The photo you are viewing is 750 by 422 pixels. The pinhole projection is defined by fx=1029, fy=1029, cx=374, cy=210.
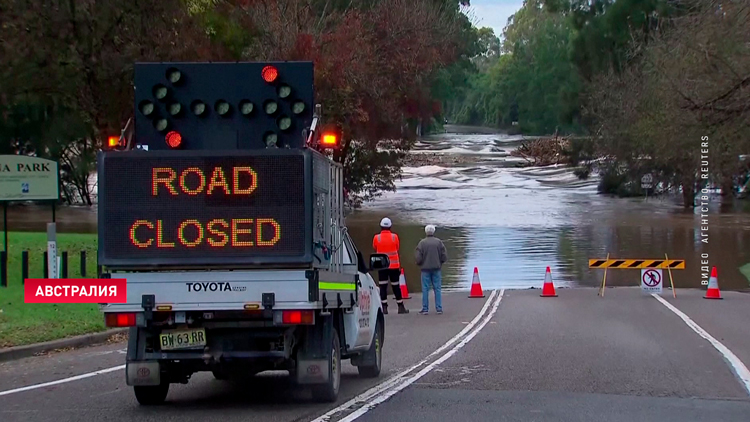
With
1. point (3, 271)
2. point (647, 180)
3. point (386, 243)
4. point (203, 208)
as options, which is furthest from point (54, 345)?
point (647, 180)

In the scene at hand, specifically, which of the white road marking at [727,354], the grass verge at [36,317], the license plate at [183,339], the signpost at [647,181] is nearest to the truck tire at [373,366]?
the license plate at [183,339]

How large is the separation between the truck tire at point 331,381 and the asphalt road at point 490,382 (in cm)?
11

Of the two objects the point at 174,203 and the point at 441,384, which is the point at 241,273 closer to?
the point at 174,203

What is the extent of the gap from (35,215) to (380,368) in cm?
4112

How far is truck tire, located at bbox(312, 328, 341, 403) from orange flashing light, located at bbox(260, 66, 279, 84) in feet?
8.90

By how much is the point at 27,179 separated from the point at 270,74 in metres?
11.5

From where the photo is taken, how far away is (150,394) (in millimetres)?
9977

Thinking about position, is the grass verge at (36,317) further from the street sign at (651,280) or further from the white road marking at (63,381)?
the street sign at (651,280)

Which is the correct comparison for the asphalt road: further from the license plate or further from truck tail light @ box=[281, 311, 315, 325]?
truck tail light @ box=[281, 311, 315, 325]

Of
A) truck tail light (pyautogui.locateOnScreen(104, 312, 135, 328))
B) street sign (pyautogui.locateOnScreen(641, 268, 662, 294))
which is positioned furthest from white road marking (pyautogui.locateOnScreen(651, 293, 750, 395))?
truck tail light (pyautogui.locateOnScreen(104, 312, 135, 328))

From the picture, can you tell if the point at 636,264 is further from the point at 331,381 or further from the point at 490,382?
the point at 331,381

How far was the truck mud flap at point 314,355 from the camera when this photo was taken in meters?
9.62

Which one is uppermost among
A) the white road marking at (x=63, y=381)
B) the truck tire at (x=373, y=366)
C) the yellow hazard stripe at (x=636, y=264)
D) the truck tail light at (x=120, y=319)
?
the truck tail light at (x=120, y=319)

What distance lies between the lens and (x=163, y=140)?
10.9m
